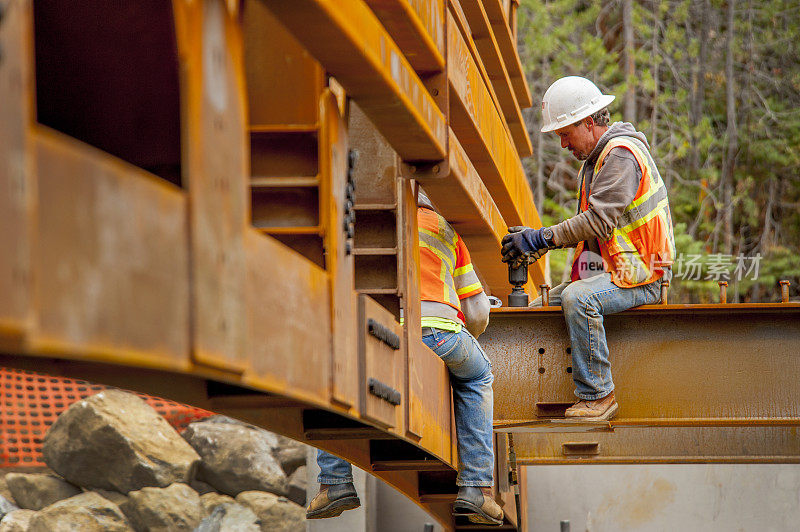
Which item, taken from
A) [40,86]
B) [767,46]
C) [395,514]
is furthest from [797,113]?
[40,86]

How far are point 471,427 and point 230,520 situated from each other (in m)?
8.81

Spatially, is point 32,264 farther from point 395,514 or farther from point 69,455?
point 69,455

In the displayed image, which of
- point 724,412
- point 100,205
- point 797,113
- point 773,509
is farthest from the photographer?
point 797,113

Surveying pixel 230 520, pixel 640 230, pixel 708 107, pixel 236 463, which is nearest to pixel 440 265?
pixel 640 230

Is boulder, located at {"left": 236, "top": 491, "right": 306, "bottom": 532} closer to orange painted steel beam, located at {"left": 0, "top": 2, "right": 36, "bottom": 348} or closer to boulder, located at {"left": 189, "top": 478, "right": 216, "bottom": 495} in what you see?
boulder, located at {"left": 189, "top": 478, "right": 216, "bottom": 495}

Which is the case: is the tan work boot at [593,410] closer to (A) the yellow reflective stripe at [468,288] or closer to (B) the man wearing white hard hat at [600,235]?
(B) the man wearing white hard hat at [600,235]

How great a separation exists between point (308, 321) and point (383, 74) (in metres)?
0.99

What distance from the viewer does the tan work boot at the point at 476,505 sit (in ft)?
21.9

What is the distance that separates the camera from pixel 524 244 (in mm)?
7180

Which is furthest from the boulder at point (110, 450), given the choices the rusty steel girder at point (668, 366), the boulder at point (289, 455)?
the rusty steel girder at point (668, 366)

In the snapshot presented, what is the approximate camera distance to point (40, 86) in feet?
17.7

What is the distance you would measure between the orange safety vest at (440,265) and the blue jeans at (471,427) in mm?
283

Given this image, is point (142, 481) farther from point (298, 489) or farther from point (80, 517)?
point (298, 489)

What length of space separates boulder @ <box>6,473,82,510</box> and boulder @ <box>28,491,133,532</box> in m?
0.42
